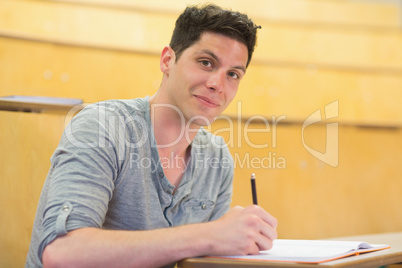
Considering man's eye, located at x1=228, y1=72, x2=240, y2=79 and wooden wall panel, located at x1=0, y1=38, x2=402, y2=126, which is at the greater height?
wooden wall panel, located at x1=0, y1=38, x2=402, y2=126

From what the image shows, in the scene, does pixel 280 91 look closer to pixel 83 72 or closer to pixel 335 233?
pixel 335 233

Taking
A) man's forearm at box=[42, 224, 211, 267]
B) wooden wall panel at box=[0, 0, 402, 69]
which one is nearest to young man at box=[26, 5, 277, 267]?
man's forearm at box=[42, 224, 211, 267]

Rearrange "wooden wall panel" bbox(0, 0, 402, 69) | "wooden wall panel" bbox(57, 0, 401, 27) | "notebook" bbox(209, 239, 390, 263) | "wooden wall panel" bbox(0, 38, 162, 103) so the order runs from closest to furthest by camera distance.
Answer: "notebook" bbox(209, 239, 390, 263)
"wooden wall panel" bbox(0, 38, 162, 103)
"wooden wall panel" bbox(0, 0, 402, 69)
"wooden wall panel" bbox(57, 0, 401, 27)

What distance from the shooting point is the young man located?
1.22ft

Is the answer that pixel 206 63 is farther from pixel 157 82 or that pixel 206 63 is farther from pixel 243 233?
pixel 157 82

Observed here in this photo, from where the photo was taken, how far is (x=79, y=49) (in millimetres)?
1126

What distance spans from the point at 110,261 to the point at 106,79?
82 cm

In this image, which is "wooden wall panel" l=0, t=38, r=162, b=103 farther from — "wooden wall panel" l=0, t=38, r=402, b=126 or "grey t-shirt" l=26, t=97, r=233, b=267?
"grey t-shirt" l=26, t=97, r=233, b=267

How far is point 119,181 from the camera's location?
483 millimetres

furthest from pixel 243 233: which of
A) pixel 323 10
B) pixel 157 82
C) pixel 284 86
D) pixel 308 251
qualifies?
pixel 323 10

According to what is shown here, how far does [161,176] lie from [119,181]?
0.17ft

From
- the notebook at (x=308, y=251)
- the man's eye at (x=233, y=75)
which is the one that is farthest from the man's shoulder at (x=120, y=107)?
the notebook at (x=308, y=251)

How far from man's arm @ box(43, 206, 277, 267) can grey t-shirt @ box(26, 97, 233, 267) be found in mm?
15

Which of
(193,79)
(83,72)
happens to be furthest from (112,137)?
(83,72)
